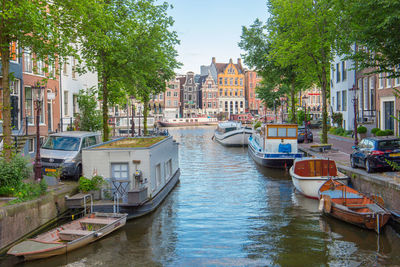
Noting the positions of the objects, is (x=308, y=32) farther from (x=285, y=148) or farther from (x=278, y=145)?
(x=285, y=148)

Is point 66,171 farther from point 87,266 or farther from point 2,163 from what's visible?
point 87,266

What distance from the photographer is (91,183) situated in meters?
15.1

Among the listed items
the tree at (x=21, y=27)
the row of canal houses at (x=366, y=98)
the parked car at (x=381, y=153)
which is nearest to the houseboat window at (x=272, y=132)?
the row of canal houses at (x=366, y=98)

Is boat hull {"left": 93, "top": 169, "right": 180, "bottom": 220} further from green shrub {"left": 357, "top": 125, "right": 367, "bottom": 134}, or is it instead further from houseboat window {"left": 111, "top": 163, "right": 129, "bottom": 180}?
green shrub {"left": 357, "top": 125, "right": 367, "bottom": 134}

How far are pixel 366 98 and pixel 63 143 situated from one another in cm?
2862

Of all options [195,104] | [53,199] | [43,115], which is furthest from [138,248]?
[195,104]

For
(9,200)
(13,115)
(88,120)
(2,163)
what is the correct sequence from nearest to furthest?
(9,200) < (2,163) < (13,115) < (88,120)

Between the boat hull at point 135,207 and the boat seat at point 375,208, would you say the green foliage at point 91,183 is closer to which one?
the boat hull at point 135,207

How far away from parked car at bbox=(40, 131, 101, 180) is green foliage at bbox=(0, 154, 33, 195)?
3030 millimetres

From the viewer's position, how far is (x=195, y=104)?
121 m

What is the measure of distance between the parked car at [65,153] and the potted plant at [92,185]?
1999mm

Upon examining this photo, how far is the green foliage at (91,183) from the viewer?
49.4 ft

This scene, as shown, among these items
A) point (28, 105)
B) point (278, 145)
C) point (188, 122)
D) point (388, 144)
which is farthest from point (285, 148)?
point (188, 122)

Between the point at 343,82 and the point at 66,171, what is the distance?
112 ft
